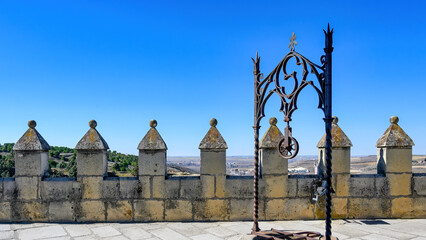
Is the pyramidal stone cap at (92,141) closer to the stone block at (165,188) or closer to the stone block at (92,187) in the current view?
the stone block at (92,187)

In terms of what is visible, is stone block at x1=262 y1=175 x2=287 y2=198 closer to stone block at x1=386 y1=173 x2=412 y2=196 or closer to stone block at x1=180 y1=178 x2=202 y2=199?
stone block at x1=180 y1=178 x2=202 y2=199

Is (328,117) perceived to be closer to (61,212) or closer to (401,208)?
(401,208)

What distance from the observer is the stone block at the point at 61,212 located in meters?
5.50

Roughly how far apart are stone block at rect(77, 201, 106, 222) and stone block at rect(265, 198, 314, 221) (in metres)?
2.97

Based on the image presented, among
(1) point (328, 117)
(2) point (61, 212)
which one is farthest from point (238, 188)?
(2) point (61, 212)

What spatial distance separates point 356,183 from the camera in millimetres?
5684

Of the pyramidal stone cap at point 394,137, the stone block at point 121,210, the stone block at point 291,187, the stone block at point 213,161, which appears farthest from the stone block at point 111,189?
the pyramidal stone cap at point 394,137

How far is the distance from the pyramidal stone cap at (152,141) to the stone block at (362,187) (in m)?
3.51

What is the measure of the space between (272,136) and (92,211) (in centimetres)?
350

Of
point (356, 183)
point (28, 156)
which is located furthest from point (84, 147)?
point (356, 183)

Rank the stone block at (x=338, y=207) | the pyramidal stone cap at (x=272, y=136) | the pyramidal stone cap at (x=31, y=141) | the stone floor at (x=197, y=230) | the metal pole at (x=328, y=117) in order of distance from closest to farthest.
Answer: the metal pole at (x=328, y=117), the stone floor at (x=197, y=230), the pyramidal stone cap at (x=31, y=141), the pyramidal stone cap at (x=272, y=136), the stone block at (x=338, y=207)

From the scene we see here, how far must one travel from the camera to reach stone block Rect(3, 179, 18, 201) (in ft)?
18.0

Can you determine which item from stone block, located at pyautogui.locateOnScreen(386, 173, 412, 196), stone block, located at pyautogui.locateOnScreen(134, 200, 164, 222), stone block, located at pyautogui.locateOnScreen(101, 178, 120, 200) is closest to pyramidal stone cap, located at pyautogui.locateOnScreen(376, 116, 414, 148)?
stone block, located at pyautogui.locateOnScreen(386, 173, 412, 196)

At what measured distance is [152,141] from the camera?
18.3ft
